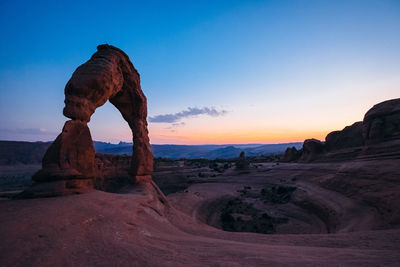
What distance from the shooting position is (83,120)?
26.2 feet

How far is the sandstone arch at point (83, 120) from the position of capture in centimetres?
685

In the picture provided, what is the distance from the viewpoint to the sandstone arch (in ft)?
22.5

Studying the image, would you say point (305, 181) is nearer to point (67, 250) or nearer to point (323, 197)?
point (323, 197)

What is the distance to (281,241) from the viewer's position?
18.3ft

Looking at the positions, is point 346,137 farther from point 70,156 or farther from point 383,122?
point 70,156

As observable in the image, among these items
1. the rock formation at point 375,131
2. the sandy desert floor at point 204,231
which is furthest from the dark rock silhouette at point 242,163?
the sandy desert floor at point 204,231

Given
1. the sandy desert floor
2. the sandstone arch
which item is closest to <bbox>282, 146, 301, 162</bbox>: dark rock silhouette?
the sandy desert floor

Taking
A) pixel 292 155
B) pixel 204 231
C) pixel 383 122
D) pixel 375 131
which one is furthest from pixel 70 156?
pixel 292 155

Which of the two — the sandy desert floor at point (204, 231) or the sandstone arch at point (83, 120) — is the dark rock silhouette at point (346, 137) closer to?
the sandy desert floor at point (204, 231)

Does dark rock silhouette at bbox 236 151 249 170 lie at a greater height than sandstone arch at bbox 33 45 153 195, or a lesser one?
lesser

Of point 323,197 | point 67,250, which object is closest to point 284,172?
point 323,197

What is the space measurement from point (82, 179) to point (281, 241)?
675 cm

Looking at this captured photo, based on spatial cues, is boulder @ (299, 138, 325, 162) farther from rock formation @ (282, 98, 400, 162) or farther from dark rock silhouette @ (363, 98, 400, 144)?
dark rock silhouette @ (363, 98, 400, 144)

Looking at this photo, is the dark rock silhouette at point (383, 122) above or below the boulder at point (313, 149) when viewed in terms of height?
above
